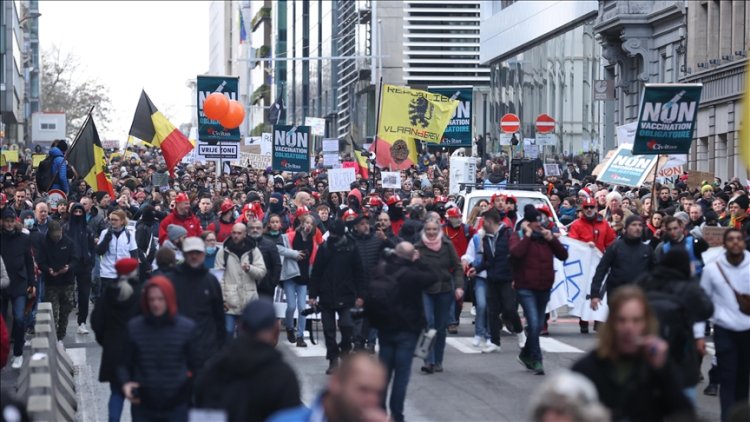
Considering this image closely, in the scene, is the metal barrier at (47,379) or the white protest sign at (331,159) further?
the white protest sign at (331,159)

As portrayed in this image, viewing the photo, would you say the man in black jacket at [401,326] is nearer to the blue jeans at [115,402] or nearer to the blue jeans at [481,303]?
the blue jeans at [115,402]

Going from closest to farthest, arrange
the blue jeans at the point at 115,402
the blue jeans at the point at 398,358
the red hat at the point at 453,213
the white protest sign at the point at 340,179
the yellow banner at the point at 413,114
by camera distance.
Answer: the blue jeans at the point at 115,402, the blue jeans at the point at 398,358, the red hat at the point at 453,213, the white protest sign at the point at 340,179, the yellow banner at the point at 413,114

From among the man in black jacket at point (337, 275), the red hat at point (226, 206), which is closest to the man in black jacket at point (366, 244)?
the man in black jacket at point (337, 275)

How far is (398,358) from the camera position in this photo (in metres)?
13.6

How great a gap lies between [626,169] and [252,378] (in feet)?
74.5

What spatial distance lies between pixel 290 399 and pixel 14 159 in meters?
57.9

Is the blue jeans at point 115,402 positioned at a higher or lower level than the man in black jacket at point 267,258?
lower

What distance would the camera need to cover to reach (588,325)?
21.5 m

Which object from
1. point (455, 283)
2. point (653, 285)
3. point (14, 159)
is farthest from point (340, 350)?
point (14, 159)

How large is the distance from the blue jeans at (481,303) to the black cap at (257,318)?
10.7 m

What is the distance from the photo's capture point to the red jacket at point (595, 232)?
21.0 m

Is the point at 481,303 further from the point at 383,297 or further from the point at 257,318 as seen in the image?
the point at 257,318

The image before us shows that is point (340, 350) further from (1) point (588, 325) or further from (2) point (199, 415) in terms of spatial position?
(2) point (199, 415)

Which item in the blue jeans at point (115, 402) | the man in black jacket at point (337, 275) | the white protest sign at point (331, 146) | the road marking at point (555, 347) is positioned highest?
the white protest sign at point (331, 146)
